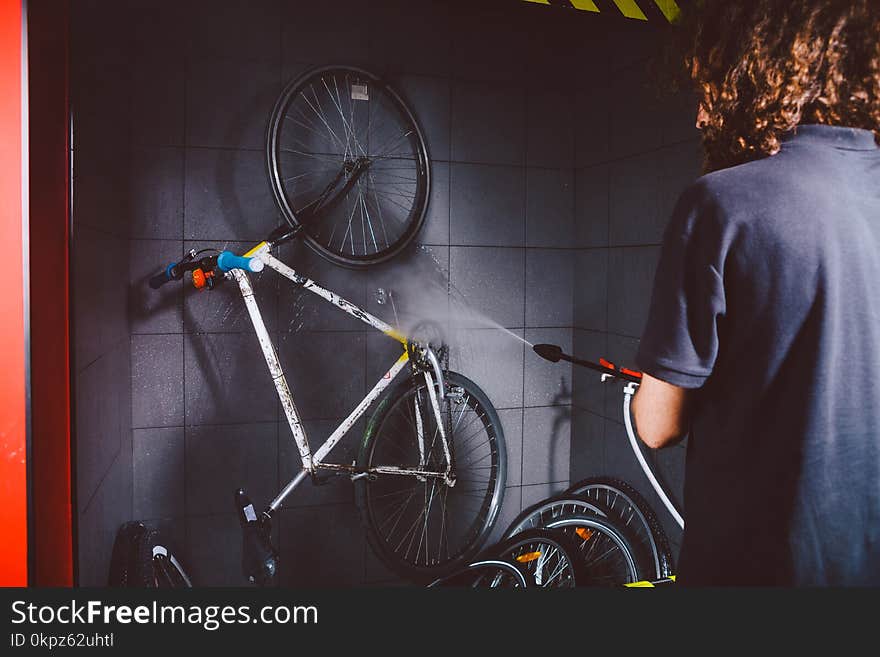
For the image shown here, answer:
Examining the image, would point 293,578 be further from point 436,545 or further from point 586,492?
point 586,492

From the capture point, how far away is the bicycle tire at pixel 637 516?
266cm

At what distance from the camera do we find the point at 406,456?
3.16 metres

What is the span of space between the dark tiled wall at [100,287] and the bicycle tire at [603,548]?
1.68 meters

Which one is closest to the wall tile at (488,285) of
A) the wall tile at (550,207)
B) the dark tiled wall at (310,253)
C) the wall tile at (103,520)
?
the dark tiled wall at (310,253)

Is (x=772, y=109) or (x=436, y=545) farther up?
(x=772, y=109)

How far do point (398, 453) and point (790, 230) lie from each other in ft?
7.98

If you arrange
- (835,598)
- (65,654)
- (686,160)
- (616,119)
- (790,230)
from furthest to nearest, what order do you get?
(616,119) → (686,160) → (65,654) → (835,598) → (790,230)

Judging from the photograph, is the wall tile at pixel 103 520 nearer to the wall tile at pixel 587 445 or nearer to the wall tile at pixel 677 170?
the wall tile at pixel 587 445

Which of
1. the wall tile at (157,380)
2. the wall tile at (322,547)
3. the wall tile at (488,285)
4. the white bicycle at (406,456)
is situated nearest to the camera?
the white bicycle at (406,456)

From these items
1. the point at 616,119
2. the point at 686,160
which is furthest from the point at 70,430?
the point at 616,119

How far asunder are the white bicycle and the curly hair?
6.20ft

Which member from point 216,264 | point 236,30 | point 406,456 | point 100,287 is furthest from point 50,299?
point 406,456

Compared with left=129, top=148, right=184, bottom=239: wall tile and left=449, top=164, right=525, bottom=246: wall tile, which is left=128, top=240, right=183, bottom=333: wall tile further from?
left=449, top=164, right=525, bottom=246: wall tile

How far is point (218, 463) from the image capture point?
292 centimetres
